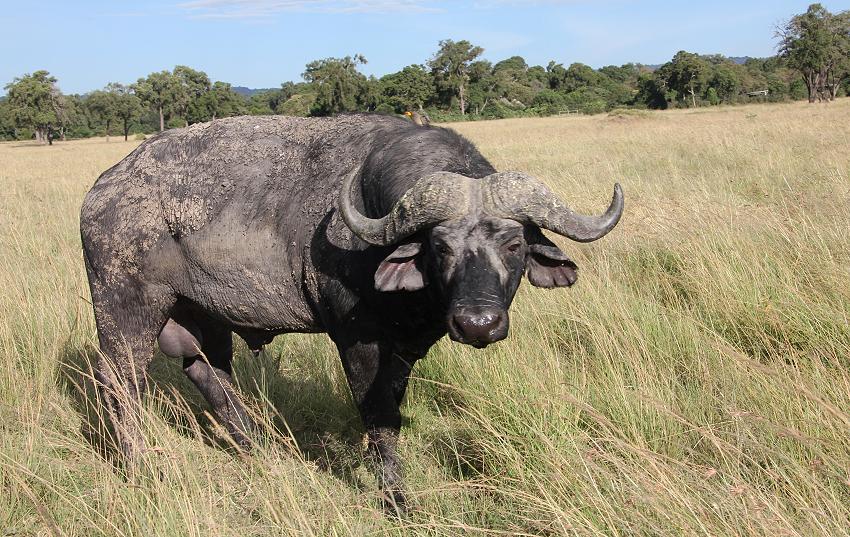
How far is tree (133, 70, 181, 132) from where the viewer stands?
9081 centimetres

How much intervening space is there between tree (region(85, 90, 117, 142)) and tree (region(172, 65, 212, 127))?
814 centimetres

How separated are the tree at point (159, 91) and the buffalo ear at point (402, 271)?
9507 centimetres

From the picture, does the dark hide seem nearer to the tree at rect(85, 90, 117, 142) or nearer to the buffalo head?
the buffalo head

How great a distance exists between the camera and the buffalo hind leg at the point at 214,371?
494 centimetres

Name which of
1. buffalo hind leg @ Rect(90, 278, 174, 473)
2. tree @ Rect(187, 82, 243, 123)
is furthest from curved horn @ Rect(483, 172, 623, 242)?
tree @ Rect(187, 82, 243, 123)

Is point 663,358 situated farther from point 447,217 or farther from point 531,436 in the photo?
→ point 447,217

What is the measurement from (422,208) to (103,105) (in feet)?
330

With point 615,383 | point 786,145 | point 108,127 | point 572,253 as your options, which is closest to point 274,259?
point 615,383

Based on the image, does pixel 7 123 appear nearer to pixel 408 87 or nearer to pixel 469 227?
pixel 408 87

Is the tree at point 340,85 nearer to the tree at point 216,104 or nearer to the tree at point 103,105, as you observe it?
the tree at point 216,104

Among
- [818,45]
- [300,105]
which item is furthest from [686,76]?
[300,105]

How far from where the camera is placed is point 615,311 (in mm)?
5227

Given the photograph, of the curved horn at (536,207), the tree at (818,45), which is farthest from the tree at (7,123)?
the curved horn at (536,207)

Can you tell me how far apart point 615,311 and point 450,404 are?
1429 mm
